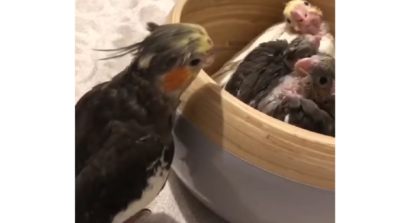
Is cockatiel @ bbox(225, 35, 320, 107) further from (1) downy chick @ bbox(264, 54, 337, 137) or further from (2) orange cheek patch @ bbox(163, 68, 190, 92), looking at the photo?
(2) orange cheek patch @ bbox(163, 68, 190, 92)

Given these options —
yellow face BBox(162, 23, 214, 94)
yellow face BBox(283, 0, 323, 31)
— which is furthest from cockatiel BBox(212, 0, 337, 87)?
yellow face BBox(162, 23, 214, 94)

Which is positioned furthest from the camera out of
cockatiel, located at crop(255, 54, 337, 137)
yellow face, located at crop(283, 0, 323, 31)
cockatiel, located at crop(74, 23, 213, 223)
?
yellow face, located at crop(283, 0, 323, 31)

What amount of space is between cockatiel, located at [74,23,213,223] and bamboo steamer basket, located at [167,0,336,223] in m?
0.05

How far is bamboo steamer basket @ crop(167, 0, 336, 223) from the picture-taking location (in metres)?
0.58

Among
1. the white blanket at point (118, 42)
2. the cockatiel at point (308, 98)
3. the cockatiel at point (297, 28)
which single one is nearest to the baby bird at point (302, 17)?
the cockatiel at point (297, 28)

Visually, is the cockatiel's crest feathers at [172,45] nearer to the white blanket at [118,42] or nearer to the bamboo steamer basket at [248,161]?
the bamboo steamer basket at [248,161]

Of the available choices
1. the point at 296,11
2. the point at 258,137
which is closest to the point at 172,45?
the point at 258,137

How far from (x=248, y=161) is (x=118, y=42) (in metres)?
0.49

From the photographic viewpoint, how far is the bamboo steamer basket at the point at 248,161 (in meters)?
0.58

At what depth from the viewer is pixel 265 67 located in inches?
29.8

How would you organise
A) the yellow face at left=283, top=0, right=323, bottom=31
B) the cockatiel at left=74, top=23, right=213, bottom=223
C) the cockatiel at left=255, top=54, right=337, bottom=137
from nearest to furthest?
the cockatiel at left=74, top=23, right=213, bottom=223
the cockatiel at left=255, top=54, right=337, bottom=137
the yellow face at left=283, top=0, right=323, bottom=31

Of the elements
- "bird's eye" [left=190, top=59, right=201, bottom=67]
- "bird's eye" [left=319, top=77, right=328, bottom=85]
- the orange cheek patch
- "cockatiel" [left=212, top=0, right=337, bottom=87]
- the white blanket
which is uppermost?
"bird's eye" [left=190, top=59, right=201, bottom=67]

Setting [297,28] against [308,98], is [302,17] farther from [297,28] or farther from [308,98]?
[308,98]
